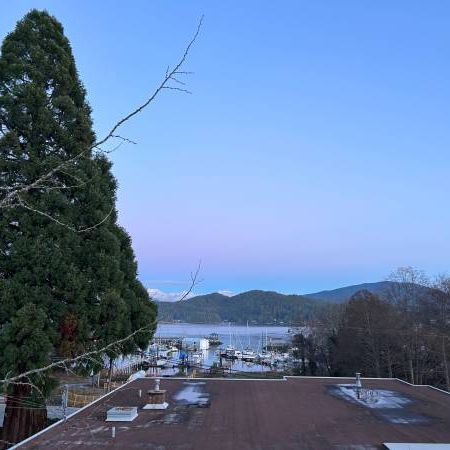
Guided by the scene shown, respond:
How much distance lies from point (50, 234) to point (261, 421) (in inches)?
316

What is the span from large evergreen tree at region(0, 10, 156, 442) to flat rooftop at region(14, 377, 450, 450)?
6.98ft

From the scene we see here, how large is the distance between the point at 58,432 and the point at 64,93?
11.0 metres

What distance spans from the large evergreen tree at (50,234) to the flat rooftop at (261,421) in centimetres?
213

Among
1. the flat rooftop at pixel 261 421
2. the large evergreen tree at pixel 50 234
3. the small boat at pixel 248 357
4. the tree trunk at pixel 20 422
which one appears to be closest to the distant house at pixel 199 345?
the small boat at pixel 248 357

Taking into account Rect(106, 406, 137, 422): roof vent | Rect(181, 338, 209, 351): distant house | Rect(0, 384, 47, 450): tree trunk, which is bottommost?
Rect(0, 384, 47, 450): tree trunk

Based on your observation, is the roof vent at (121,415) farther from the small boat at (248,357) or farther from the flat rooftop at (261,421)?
the small boat at (248,357)

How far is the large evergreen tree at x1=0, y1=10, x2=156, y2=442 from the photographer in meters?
13.9

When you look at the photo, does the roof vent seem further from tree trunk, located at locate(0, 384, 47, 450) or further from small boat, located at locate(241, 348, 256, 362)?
small boat, located at locate(241, 348, 256, 362)

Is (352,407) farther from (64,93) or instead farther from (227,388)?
(64,93)

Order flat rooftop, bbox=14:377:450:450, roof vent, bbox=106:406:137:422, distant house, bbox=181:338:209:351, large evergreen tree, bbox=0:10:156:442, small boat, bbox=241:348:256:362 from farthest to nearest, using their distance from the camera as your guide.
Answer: distant house, bbox=181:338:209:351 → small boat, bbox=241:348:256:362 → large evergreen tree, bbox=0:10:156:442 → roof vent, bbox=106:406:137:422 → flat rooftop, bbox=14:377:450:450

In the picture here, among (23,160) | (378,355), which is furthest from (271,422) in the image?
(378,355)

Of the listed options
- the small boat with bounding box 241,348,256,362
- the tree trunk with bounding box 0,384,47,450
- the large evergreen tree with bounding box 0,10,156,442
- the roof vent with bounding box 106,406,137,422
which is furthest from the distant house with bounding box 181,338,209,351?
the roof vent with bounding box 106,406,137,422

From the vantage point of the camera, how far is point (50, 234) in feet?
49.2

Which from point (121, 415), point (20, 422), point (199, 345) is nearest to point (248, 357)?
point (199, 345)
